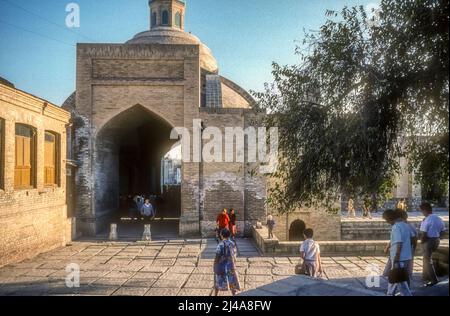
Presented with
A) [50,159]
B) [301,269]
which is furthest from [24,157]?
[301,269]

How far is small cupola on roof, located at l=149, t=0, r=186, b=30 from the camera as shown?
25.6 meters

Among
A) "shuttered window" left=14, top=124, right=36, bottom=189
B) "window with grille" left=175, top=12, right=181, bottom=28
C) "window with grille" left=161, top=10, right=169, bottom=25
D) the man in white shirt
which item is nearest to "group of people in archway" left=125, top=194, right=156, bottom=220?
"shuttered window" left=14, top=124, right=36, bottom=189

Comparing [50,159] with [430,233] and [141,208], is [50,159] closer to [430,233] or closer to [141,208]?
[141,208]

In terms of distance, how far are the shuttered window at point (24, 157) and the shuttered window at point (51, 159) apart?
3.27ft

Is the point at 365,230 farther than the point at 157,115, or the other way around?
the point at 365,230

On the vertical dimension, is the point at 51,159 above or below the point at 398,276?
above

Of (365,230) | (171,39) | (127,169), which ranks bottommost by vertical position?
(365,230)

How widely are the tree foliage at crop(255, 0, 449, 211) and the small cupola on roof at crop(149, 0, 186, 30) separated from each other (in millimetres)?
20918

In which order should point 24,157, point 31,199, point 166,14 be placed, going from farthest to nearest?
point 166,14 → point 31,199 → point 24,157

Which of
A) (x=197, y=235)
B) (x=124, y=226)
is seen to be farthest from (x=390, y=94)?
(x=124, y=226)

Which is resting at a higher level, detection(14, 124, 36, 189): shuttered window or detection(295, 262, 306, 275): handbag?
detection(14, 124, 36, 189): shuttered window

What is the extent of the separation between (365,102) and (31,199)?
9053 millimetres

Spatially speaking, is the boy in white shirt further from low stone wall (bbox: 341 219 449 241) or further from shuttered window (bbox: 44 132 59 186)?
low stone wall (bbox: 341 219 449 241)

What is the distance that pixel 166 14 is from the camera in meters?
25.7
